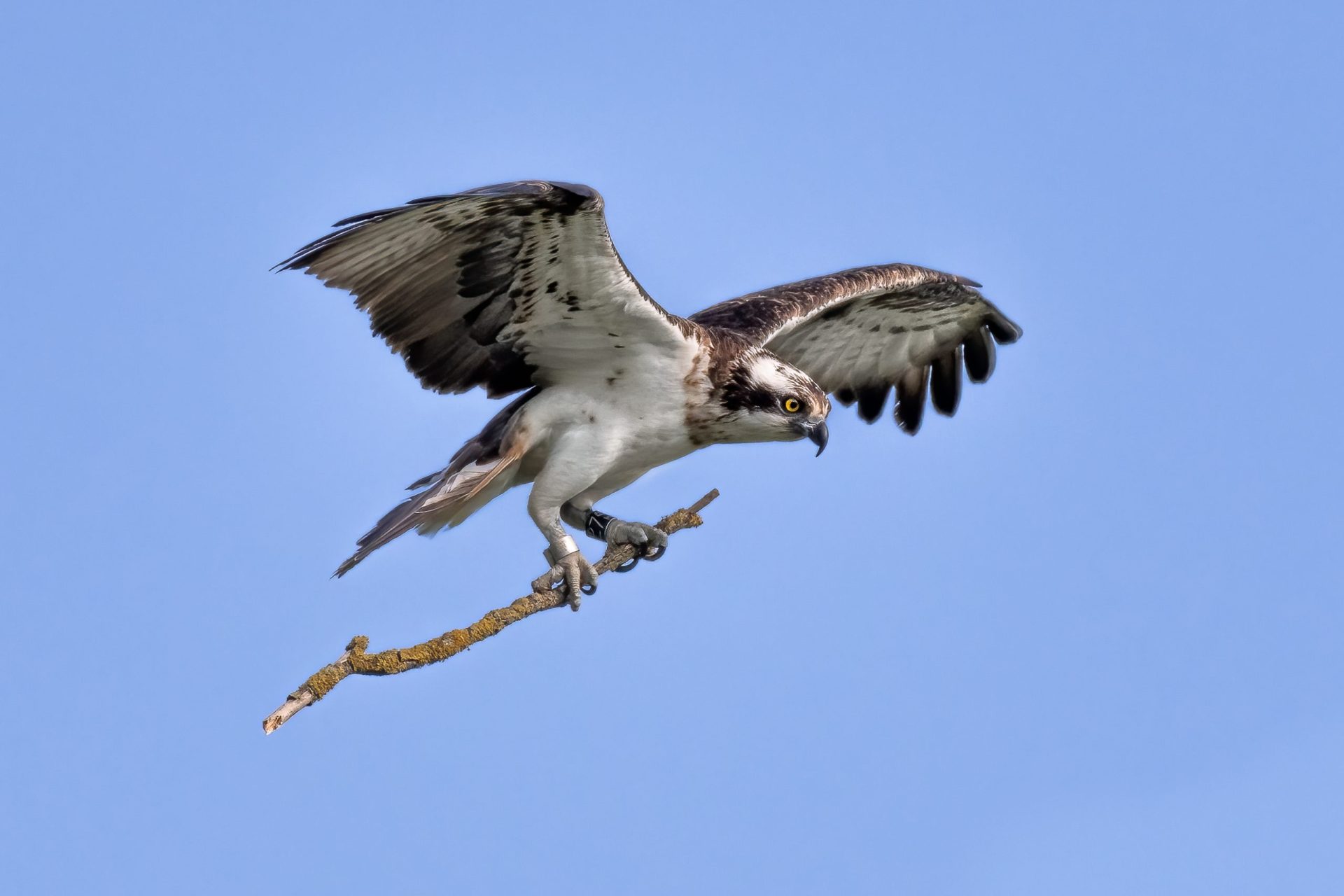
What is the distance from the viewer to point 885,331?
12.8m

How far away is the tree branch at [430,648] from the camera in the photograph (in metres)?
7.25

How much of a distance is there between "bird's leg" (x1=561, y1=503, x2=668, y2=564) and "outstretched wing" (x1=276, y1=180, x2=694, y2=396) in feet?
3.09

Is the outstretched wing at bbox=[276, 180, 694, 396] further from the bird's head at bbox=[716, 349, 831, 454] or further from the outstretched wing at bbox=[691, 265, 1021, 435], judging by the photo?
the outstretched wing at bbox=[691, 265, 1021, 435]

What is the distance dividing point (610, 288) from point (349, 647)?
9.09 ft

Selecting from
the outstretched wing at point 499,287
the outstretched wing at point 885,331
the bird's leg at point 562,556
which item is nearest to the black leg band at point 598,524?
the bird's leg at point 562,556

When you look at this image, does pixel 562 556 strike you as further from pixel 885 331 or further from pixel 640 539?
pixel 885 331

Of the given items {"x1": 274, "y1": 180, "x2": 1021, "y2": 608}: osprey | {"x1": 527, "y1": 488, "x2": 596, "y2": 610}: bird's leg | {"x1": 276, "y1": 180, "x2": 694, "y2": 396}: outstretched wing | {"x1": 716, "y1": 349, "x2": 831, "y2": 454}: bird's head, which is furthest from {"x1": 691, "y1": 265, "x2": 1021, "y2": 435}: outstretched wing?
{"x1": 527, "y1": 488, "x2": 596, "y2": 610}: bird's leg

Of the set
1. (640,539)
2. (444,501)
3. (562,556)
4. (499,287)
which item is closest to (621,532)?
(640,539)

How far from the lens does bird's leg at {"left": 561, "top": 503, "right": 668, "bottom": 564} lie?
10344 millimetres

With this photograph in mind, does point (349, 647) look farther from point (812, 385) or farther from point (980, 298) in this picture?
point (980, 298)

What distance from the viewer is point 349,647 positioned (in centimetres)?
777

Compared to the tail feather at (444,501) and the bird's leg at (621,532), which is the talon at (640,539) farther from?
the tail feather at (444,501)

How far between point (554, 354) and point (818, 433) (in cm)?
174

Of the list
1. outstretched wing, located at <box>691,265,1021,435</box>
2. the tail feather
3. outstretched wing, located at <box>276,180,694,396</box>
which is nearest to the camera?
outstretched wing, located at <box>276,180,694,396</box>
